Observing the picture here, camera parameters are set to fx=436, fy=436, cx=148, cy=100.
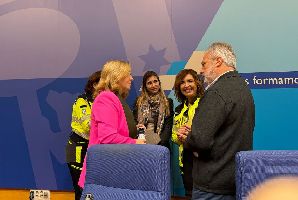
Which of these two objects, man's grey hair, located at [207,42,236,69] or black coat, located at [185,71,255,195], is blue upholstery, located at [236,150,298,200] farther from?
man's grey hair, located at [207,42,236,69]

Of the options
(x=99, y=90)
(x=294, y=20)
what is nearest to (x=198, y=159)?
(x=99, y=90)

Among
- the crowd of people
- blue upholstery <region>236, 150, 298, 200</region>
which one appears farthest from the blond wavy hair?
blue upholstery <region>236, 150, 298, 200</region>

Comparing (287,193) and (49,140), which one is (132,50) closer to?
(49,140)

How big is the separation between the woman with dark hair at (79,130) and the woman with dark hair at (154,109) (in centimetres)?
45

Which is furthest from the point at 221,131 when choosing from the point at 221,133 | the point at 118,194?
the point at 118,194

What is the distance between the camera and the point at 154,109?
3846 millimetres

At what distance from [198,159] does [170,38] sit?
2.07m

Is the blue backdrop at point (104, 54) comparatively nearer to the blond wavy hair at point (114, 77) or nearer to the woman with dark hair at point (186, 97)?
the woman with dark hair at point (186, 97)

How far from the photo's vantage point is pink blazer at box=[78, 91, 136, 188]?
2.41m

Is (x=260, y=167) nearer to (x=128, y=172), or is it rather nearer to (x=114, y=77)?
(x=128, y=172)

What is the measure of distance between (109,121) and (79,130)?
155 cm

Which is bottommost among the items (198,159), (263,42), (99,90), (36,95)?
(198,159)

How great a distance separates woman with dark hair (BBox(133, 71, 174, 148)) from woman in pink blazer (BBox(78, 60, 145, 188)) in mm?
1150

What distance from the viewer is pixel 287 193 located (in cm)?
129
